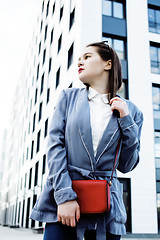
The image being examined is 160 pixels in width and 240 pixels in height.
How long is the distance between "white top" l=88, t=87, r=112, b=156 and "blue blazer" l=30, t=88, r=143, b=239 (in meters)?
0.04

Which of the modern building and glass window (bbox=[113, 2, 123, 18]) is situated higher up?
glass window (bbox=[113, 2, 123, 18])

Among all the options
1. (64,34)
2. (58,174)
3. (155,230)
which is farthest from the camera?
(64,34)

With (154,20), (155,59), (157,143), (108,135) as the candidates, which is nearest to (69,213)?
(108,135)

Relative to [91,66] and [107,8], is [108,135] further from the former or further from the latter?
[107,8]

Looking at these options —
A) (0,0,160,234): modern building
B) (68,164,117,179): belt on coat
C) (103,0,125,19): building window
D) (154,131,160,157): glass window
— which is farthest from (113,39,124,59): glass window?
(68,164,117,179): belt on coat

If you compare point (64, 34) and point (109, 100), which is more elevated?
point (64, 34)

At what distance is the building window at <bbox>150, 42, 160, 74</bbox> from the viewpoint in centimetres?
1572

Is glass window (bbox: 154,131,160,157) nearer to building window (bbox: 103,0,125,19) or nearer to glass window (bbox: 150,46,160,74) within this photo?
glass window (bbox: 150,46,160,74)

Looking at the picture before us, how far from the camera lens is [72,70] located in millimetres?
14805

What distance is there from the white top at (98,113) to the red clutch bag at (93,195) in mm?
252

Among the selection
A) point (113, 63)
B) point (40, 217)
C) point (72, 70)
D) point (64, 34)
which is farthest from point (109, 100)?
point (64, 34)

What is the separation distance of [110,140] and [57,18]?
67.7ft

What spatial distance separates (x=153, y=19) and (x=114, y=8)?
8.61 ft

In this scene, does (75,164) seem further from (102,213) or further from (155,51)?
(155,51)
